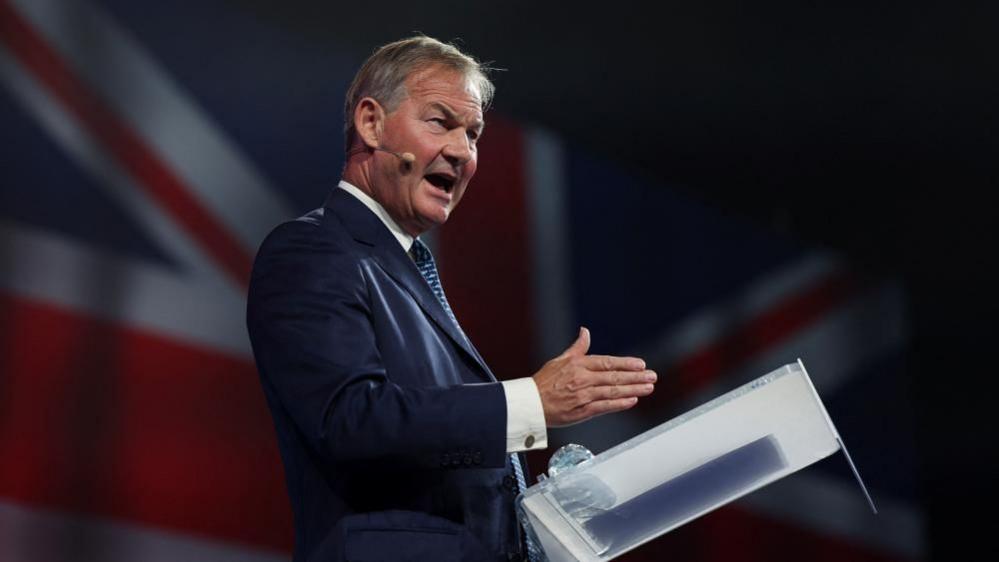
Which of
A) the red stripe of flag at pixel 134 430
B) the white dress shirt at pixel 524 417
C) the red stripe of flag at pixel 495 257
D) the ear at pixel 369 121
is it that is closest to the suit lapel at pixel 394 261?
the ear at pixel 369 121

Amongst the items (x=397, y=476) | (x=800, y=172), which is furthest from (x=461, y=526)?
(x=800, y=172)

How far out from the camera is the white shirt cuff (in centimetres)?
140

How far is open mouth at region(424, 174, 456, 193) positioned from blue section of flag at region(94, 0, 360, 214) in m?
1.30

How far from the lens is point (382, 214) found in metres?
1.73

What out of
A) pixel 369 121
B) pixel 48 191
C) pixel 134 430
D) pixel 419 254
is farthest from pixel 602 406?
pixel 48 191

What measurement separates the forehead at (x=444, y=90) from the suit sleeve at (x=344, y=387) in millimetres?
320

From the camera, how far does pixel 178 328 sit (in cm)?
281

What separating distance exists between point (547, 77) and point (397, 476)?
2161mm

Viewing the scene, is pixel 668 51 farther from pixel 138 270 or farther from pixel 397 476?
pixel 397 476

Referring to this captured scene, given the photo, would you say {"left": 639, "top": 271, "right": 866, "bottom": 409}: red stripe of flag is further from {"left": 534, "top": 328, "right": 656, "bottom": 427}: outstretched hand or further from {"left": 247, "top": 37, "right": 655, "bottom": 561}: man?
{"left": 534, "top": 328, "right": 656, "bottom": 427}: outstretched hand

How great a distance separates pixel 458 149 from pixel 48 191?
1.34 m

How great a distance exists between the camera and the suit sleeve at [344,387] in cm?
137

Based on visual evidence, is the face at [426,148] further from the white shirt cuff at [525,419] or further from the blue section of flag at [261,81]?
the blue section of flag at [261,81]

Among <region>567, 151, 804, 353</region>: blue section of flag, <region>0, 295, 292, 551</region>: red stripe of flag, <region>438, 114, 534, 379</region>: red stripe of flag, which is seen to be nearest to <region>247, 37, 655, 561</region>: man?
<region>0, 295, 292, 551</region>: red stripe of flag
